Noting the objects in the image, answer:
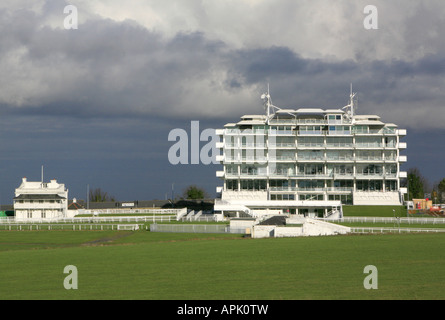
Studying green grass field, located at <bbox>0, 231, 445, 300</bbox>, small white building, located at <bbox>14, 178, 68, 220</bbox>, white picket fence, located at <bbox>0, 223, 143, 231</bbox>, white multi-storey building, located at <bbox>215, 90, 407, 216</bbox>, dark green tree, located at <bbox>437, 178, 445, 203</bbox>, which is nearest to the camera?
green grass field, located at <bbox>0, 231, 445, 300</bbox>

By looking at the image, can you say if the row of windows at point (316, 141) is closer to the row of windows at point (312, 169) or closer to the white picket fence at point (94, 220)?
the row of windows at point (312, 169)

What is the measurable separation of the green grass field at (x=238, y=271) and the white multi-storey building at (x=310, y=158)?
186 feet

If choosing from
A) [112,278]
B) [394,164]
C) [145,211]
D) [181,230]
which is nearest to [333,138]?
[394,164]

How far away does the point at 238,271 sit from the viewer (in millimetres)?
25875

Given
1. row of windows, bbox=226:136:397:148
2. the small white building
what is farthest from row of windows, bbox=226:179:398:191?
the small white building

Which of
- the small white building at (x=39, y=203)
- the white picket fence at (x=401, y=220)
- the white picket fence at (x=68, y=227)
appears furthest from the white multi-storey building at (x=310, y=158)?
the white picket fence at (x=68, y=227)

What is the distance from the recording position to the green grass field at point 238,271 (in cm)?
2062

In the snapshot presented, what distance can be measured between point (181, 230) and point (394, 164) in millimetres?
49224

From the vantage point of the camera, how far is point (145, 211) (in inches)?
3711

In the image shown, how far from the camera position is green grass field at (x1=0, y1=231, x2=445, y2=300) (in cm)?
2062

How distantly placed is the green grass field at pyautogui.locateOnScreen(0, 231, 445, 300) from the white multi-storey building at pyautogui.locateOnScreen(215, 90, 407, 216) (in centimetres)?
5656

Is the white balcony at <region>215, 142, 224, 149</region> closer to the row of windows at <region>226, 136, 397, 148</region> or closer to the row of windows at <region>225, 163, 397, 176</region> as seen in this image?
the row of windows at <region>226, 136, 397, 148</region>

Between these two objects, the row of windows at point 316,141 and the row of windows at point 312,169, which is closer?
the row of windows at point 316,141

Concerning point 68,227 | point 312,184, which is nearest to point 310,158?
point 312,184
